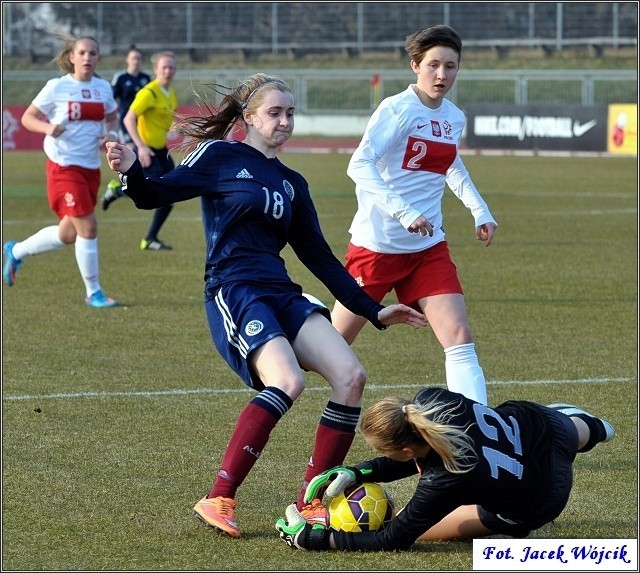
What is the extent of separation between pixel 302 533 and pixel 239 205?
1344 mm

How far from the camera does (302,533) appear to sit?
14.8 feet

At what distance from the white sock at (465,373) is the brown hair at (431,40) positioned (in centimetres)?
142

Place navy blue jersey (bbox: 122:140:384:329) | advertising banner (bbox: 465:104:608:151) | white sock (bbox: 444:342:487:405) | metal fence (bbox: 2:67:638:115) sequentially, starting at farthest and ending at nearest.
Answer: metal fence (bbox: 2:67:638:115)
advertising banner (bbox: 465:104:608:151)
white sock (bbox: 444:342:487:405)
navy blue jersey (bbox: 122:140:384:329)

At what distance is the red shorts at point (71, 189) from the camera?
10.3m

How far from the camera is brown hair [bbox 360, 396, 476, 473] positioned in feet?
13.8

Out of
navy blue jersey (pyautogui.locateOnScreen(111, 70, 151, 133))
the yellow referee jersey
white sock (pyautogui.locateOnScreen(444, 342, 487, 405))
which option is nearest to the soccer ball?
white sock (pyautogui.locateOnScreen(444, 342, 487, 405))

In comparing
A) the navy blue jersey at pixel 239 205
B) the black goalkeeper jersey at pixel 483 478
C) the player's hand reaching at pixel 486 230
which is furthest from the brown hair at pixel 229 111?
the black goalkeeper jersey at pixel 483 478

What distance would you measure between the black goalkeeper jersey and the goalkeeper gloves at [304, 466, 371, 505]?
20 cm

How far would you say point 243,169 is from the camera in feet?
16.4

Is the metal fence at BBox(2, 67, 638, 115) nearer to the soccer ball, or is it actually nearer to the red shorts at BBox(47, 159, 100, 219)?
the red shorts at BBox(47, 159, 100, 219)

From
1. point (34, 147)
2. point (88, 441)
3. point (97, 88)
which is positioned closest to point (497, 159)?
point (34, 147)

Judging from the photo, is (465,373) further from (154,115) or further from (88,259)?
(154,115)

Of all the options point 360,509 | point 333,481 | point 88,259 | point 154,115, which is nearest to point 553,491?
point 360,509

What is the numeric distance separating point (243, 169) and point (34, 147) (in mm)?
33999
